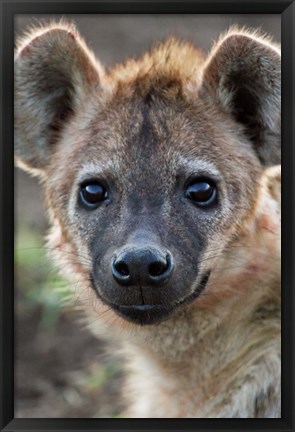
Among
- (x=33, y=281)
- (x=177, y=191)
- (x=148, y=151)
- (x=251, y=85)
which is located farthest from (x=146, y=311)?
(x=33, y=281)

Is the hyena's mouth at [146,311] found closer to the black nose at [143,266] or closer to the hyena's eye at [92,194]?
the black nose at [143,266]

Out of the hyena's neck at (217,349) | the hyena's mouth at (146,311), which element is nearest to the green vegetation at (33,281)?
the hyena's neck at (217,349)

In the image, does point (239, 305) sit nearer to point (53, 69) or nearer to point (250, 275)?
point (250, 275)

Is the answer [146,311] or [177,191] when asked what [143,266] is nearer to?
[146,311]

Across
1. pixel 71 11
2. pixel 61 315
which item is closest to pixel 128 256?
pixel 71 11

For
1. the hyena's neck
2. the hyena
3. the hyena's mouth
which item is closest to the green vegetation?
the hyena

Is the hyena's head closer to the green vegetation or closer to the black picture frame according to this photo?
the black picture frame
